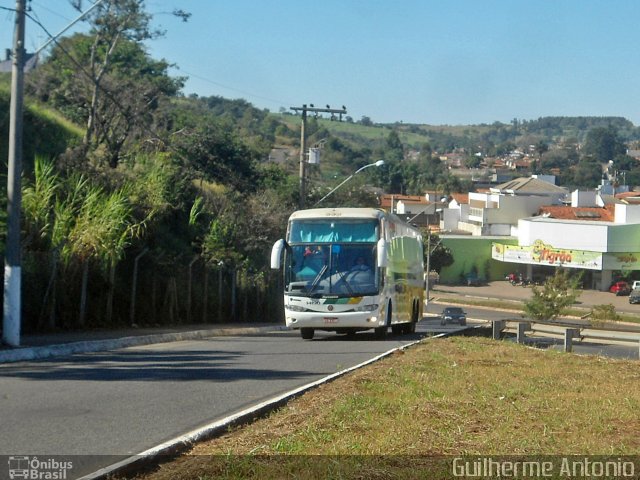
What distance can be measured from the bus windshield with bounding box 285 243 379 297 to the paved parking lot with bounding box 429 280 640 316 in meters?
50.0

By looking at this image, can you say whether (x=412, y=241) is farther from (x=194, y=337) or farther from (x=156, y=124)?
(x=156, y=124)

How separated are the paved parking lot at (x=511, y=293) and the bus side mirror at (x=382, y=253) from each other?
50.1m

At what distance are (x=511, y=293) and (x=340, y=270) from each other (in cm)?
6025

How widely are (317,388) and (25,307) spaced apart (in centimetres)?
1001

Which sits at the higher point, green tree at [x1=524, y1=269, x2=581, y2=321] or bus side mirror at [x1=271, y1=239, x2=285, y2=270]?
bus side mirror at [x1=271, y1=239, x2=285, y2=270]

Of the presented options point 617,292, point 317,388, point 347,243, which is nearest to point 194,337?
point 347,243

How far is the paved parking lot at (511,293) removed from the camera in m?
74.3

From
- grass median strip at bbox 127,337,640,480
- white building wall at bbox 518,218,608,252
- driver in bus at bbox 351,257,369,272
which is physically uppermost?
white building wall at bbox 518,218,608,252

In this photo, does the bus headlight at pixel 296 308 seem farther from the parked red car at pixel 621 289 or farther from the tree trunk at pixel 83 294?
the parked red car at pixel 621 289

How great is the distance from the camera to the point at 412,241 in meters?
32.1

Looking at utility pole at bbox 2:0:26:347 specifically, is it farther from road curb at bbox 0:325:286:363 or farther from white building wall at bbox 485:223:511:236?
white building wall at bbox 485:223:511:236

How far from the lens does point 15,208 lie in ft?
58.0

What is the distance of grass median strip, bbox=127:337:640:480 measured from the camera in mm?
7957

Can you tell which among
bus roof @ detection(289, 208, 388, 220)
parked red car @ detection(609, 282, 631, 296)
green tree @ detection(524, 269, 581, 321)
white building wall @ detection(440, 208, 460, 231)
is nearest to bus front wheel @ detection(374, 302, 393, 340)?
bus roof @ detection(289, 208, 388, 220)
